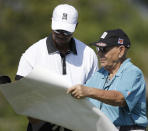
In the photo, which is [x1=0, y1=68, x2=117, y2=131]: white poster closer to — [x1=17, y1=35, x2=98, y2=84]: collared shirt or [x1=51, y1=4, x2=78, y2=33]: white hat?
[x1=17, y1=35, x2=98, y2=84]: collared shirt

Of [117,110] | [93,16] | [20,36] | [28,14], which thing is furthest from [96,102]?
[93,16]

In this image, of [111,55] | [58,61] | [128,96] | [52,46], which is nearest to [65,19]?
[52,46]

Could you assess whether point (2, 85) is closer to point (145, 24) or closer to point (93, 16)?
point (93, 16)

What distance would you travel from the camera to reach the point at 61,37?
237 inches

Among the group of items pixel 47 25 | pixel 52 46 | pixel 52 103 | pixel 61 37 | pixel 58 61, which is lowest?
pixel 47 25

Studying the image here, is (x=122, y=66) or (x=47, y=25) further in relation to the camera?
(x=47, y=25)

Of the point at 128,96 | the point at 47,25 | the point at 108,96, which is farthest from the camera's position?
the point at 47,25

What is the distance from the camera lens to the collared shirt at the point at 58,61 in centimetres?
601

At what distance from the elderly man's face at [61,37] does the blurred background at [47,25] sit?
905 cm

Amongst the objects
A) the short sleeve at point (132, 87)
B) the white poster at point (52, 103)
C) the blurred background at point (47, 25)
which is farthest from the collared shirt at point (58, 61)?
the blurred background at point (47, 25)

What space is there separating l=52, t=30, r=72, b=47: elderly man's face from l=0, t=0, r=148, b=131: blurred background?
905 cm

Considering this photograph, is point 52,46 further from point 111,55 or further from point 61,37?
point 111,55

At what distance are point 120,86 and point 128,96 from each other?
0.12 metres

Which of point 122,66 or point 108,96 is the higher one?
point 122,66
